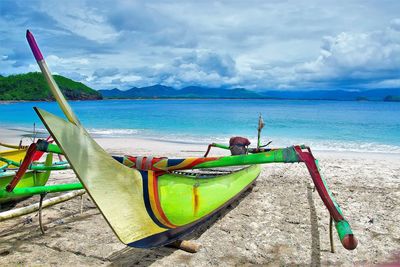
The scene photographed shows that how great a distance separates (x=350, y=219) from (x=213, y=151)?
28.9 ft

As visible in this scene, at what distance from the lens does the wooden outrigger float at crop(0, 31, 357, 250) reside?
105 inches

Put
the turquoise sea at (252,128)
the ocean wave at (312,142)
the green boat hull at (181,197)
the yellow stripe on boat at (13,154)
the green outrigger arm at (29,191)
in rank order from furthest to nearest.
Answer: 1. the turquoise sea at (252,128)
2. the ocean wave at (312,142)
3. the yellow stripe on boat at (13,154)
4. the green outrigger arm at (29,191)
5. the green boat hull at (181,197)

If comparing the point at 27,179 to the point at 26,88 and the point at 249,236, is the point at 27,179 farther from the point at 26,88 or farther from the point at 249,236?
the point at 26,88

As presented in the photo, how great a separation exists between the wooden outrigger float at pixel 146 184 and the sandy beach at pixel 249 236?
0.46 meters

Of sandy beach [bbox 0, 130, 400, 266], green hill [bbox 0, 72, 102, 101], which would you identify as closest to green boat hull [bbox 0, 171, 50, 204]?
sandy beach [bbox 0, 130, 400, 266]

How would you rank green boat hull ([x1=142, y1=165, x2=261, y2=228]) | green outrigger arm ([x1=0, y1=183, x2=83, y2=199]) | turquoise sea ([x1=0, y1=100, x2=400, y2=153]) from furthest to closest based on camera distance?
turquoise sea ([x1=0, y1=100, x2=400, y2=153]) → green outrigger arm ([x1=0, y1=183, x2=83, y2=199]) → green boat hull ([x1=142, y1=165, x2=261, y2=228])

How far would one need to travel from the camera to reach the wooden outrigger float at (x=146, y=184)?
2.66 m

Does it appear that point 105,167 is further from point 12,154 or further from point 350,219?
point 12,154

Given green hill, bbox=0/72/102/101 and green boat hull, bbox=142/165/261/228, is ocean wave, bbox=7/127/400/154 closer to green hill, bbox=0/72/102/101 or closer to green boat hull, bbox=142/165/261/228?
green boat hull, bbox=142/165/261/228

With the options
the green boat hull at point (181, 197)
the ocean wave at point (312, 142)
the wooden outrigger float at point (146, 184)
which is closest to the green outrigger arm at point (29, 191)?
the wooden outrigger float at point (146, 184)

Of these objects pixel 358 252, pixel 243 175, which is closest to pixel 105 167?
pixel 358 252

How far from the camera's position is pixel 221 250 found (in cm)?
416

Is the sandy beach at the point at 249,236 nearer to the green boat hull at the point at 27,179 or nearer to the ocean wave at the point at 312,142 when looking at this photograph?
the green boat hull at the point at 27,179

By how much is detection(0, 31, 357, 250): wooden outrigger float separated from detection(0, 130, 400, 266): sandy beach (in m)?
0.46
